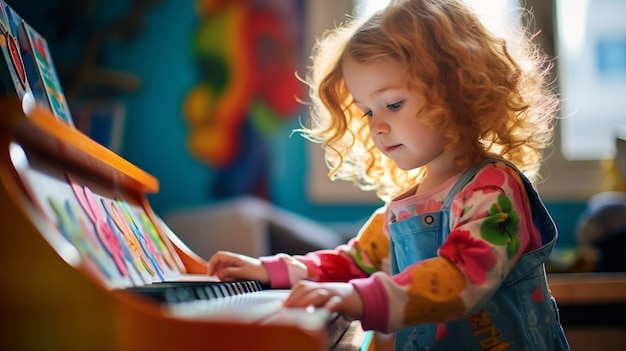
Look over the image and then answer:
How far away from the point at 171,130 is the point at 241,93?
359 millimetres

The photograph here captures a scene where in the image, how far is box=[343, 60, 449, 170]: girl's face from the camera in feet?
3.29

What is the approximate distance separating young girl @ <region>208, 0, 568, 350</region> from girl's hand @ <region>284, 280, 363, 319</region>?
14 centimetres

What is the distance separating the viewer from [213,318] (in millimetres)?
542

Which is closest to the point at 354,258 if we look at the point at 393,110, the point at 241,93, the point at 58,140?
the point at 393,110

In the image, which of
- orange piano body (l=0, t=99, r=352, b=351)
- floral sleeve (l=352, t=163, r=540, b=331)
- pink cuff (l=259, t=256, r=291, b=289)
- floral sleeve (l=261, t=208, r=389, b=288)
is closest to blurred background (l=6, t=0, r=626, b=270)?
floral sleeve (l=261, t=208, r=389, b=288)

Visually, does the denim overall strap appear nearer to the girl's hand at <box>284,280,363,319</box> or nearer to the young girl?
the young girl

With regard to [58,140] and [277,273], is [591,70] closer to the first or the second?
[277,273]

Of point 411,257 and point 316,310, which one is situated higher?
point 316,310

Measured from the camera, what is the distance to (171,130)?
9.62 feet

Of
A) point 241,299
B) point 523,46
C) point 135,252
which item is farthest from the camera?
point 523,46

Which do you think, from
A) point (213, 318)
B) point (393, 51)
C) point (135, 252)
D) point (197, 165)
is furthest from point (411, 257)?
point (197, 165)

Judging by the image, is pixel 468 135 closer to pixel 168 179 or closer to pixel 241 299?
pixel 241 299

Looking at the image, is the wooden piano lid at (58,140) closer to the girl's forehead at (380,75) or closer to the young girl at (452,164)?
the young girl at (452,164)

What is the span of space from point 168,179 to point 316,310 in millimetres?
2388
